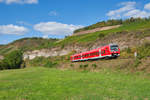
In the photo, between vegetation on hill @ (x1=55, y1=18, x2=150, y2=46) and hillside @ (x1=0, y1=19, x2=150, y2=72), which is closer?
hillside @ (x1=0, y1=19, x2=150, y2=72)

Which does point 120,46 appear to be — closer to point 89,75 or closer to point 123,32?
point 123,32

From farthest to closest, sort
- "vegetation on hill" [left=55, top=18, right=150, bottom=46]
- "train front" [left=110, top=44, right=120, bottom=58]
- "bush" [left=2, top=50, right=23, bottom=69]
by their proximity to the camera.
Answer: "bush" [left=2, top=50, right=23, bottom=69], "vegetation on hill" [left=55, top=18, right=150, bottom=46], "train front" [left=110, top=44, right=120, bottom=58]

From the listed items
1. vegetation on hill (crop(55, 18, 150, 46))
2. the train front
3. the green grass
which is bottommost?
the green grass

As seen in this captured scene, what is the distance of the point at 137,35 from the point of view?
52.9 metres

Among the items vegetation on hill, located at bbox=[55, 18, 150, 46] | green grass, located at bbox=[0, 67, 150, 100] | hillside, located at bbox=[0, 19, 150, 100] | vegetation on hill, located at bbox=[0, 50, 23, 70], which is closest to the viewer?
green grass, located at bbox=[0, 67, 150, 100]

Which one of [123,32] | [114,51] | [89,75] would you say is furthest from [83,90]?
[123,32]

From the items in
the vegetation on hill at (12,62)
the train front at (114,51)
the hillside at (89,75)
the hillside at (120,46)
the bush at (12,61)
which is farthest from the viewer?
the bush at (12,61)

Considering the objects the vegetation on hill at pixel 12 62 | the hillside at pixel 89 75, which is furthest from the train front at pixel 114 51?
the vegetation on hill at pixel 12 62

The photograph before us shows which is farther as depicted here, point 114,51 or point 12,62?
point 12,62

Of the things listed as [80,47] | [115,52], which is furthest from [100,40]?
[115,52]

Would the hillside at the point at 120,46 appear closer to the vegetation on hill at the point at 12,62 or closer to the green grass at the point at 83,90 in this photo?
the green grass at the point at 83,90

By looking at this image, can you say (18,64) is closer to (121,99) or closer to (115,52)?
(115,52)

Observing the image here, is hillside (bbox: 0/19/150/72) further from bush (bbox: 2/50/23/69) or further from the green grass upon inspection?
bush (bbox: 2/50/23/69)

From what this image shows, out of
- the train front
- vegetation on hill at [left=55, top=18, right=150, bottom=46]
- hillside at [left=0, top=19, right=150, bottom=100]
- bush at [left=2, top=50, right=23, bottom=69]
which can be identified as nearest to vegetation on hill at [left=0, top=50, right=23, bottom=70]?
bush at [left=2, top=50, right=23, bottom=69]
